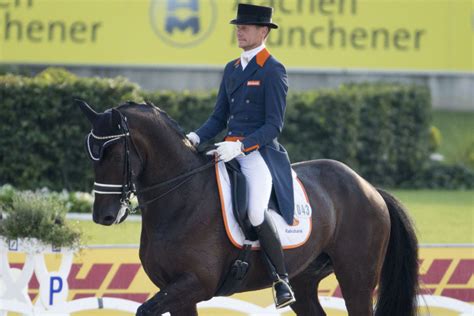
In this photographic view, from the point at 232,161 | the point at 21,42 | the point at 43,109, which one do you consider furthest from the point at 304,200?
the point at 21,42

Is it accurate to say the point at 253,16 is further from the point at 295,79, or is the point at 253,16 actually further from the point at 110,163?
the point at 295,79

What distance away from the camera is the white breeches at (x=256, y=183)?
649 cm

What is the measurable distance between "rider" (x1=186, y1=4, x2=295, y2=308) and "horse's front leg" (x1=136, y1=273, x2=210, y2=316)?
1.87ft

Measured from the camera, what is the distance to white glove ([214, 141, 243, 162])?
20.8ft

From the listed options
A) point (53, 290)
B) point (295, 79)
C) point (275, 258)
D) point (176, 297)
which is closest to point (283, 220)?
point (275, 258)

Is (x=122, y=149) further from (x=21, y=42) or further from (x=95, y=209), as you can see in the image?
(x=21, y=42)

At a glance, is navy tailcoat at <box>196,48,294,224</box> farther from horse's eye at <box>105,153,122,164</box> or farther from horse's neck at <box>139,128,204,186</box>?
horse's eye at <box>105,153,122,164</box>

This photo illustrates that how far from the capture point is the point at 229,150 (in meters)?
6.34

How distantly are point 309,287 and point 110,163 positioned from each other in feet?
6.95

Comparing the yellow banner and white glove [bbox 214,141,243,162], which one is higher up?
the yellow banner

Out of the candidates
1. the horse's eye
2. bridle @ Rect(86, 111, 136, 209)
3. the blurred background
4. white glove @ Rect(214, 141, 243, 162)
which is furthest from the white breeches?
the blurred background

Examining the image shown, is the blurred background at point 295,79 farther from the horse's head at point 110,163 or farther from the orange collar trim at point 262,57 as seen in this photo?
the horse's head at point 110,163

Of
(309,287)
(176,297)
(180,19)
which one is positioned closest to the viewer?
(176,297)

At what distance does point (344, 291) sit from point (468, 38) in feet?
48.3
